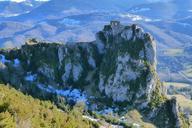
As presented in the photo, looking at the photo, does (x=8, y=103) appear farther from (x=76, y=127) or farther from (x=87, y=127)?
(x=87, y=127)

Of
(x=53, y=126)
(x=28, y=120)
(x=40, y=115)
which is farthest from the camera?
(x=40, y=115)

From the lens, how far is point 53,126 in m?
164

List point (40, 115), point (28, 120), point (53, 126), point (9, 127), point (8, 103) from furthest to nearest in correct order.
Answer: point (40, 115), point (53, 126), point (8, 103), point (28, 120), point (9, 127)

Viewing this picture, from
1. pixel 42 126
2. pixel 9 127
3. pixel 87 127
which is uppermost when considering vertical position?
pixel 9 127

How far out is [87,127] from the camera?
194m

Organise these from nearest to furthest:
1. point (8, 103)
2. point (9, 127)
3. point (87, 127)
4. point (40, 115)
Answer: point (9, 127) < point (8, 103) < point (40, 115) < point (87, 127)

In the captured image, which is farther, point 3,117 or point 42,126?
point 42,126

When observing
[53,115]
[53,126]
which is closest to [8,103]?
[53,126]

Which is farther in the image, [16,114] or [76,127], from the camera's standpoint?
[76,127]

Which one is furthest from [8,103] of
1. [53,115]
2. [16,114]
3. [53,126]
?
[53,115]

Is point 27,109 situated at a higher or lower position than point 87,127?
higher

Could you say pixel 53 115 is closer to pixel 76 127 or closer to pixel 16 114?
pixel 76 127

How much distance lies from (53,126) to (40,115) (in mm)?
15150

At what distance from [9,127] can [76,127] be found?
48546mm
